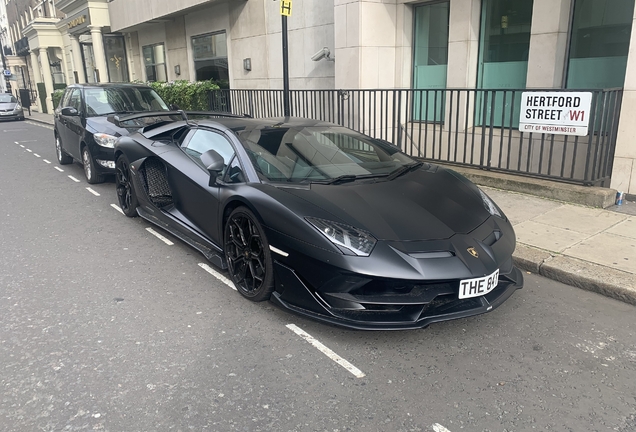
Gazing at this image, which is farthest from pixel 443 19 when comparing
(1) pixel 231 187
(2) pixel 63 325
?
(2) pixel 63 325

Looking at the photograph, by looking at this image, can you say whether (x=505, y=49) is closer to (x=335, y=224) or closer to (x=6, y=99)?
(x=335, y=224)

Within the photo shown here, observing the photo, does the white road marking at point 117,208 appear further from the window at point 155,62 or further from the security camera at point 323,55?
the window at point 155,62

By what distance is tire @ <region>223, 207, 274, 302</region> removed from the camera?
390 centimetres

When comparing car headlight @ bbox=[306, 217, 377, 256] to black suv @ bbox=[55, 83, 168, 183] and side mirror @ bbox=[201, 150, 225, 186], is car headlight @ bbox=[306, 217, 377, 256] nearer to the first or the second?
side mirror @ bbox=[201, 150, 225, 186]

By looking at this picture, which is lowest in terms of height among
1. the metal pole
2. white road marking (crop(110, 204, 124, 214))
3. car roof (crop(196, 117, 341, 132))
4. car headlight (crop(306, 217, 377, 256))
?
white road marking (crop(110, 204, 124, 214))

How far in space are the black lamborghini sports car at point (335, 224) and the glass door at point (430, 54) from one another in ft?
17.7

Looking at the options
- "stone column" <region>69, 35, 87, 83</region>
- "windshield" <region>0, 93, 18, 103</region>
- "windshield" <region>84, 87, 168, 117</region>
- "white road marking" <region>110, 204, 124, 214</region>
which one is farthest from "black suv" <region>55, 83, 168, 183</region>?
"windshield" <region>0, 93, 18, 103</region>

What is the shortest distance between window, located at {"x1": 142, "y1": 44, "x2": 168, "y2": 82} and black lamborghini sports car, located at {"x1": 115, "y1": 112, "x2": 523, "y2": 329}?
54.6 ft

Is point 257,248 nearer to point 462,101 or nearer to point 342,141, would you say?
point 342,141

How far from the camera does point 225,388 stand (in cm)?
304

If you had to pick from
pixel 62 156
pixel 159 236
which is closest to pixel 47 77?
pixel 62 156

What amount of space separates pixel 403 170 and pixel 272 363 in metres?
2.21

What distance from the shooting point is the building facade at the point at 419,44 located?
7.51 m

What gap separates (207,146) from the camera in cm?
499
